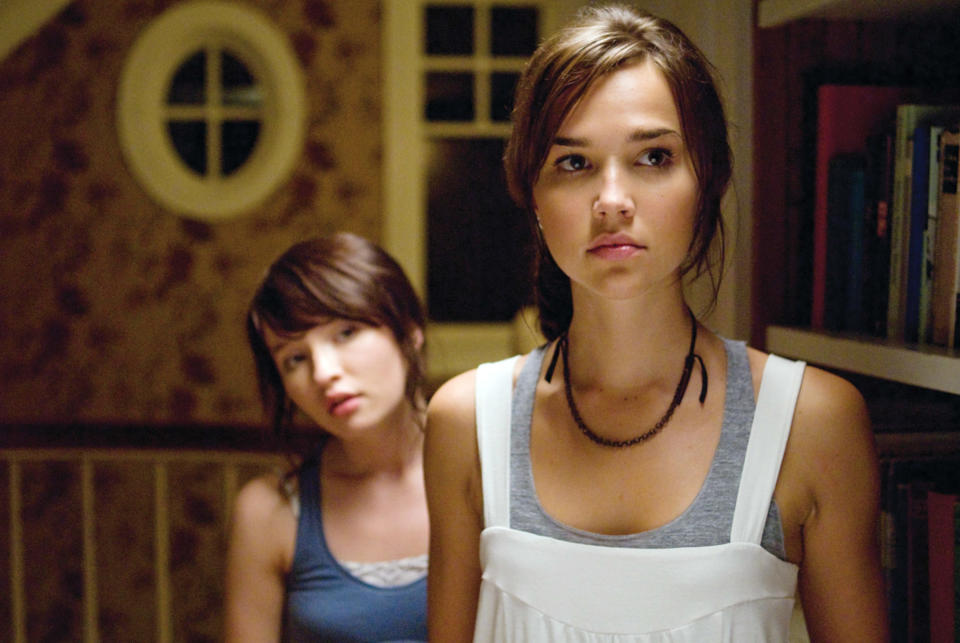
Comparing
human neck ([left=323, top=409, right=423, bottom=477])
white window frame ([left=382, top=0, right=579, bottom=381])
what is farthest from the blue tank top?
white window frame ([left=382, top=0, right=579, bottom=381])

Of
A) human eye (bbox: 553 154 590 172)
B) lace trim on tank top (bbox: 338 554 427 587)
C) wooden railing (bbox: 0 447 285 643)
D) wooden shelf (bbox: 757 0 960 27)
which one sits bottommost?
wooden railing (bbox: 0 447 285 643)

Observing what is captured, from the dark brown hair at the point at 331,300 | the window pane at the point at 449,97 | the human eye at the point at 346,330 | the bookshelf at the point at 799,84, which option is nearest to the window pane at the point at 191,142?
the window pane at the point at 449,97

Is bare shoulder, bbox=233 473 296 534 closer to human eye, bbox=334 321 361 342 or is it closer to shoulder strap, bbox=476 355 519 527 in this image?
human eye, bbox=334 321 361 342

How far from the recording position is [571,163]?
0.81 metres

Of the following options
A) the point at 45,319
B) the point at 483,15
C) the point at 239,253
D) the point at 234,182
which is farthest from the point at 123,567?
the point at 483,15

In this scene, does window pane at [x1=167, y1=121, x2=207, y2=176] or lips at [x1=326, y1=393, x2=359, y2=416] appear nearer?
lips at [x1=326, y1=393, x2=359, y2=416]

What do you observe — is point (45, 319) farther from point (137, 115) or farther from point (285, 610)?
point (285, 610)

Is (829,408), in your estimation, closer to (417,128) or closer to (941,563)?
(941,563)

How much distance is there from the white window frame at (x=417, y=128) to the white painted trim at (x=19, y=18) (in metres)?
2.20

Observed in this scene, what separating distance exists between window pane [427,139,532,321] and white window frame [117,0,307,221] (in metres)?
0.68

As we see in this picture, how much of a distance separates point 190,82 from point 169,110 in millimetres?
168

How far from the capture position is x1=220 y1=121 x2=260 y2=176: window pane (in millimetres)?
4062

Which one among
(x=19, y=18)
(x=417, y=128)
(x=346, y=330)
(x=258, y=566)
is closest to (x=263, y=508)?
(x=258, y=566)

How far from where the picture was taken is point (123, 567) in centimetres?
388
